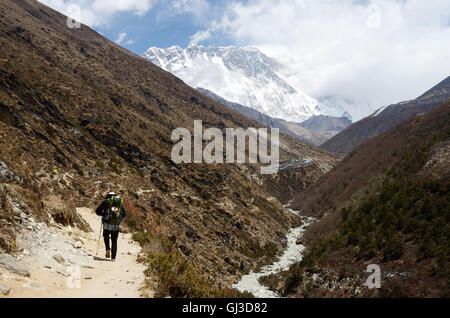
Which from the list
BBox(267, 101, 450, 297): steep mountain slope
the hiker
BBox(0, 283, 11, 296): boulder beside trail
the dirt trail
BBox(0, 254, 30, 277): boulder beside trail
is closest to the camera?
BBox(0, 283, 11, 296): boulder beside trail

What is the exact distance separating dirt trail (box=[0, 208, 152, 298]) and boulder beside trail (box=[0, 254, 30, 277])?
17 centimetres

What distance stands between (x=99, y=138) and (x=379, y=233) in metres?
36.8

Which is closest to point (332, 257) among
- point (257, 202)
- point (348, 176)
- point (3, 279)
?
point (257, 202)

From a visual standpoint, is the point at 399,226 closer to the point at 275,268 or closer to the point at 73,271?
the point at 275,268

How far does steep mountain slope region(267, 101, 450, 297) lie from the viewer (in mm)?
24391

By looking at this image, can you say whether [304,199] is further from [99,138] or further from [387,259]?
[99,138]

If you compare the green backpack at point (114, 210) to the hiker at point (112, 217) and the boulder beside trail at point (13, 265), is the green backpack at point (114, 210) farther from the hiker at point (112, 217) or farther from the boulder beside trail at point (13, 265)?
the boulder beside trail at point (13, 265)

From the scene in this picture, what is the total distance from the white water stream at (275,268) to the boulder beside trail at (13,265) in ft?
76.8

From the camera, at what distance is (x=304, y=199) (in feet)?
251

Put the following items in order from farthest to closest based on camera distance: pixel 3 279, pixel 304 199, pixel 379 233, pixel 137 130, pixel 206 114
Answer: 1. pixel 206 114
2. pixel 304 199
3. pixel 137 130
4. pixel 379 233
5. pixel 3 279

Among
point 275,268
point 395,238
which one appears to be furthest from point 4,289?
point 275,268

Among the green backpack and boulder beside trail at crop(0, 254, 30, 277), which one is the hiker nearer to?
the green backpack

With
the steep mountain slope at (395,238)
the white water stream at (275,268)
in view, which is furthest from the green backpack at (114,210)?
the steep mountain slope at (395,238)

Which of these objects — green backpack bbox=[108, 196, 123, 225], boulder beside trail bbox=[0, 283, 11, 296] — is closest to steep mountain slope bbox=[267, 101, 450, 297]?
green backpack bbox=[108, 196, 123, 225]
